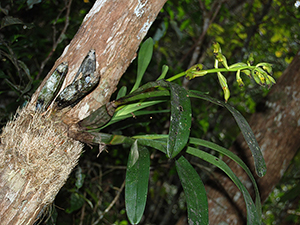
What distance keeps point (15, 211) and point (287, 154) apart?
47.1 inches

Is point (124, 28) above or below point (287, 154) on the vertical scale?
above

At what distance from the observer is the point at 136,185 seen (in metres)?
0.54

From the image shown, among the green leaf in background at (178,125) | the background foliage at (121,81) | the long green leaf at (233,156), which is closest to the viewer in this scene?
the green leaf in background at (178,125)

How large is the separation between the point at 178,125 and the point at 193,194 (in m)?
0.17

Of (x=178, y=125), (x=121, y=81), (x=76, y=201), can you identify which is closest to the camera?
(x=178, y=125)

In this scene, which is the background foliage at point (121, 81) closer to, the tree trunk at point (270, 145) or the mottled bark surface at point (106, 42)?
the tree trunk at point (270, 145)

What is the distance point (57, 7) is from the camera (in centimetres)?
146

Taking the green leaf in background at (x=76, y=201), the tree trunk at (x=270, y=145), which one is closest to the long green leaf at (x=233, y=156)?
the tree trunk at (x=270, y=145)

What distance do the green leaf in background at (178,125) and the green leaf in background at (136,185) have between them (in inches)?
4.2

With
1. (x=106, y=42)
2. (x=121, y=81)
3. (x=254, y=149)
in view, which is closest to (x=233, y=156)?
(x=254, y=149)

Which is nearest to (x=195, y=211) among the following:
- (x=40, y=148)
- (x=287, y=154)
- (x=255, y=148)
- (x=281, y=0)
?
(x=255, y=148)

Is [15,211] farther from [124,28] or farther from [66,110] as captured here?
[124,28]

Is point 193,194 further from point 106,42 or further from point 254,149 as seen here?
point 106,42

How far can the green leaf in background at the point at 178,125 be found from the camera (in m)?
0.48
